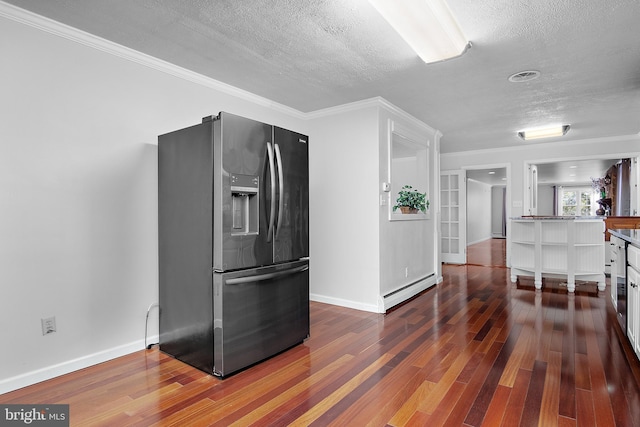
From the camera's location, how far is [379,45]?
2.67 m

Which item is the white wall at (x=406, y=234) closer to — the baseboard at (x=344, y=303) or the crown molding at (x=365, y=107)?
the crown molding at (x=365, y=107)

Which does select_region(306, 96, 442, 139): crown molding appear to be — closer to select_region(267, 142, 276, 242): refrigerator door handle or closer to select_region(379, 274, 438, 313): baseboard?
select_region(267, 142, 276, 242): refrigerator door handle

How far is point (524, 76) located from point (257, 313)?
3229 mm

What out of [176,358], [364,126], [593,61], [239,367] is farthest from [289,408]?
[593,61]

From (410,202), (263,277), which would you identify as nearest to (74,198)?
(263,277)

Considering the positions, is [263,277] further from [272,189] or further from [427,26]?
[427,26]

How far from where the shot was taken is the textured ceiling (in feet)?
7.22

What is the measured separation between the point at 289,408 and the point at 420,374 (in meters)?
0.96

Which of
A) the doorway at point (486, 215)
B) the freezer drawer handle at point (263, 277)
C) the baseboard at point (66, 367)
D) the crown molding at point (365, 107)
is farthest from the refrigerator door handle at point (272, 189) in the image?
→ the doorway at point (486, 215)

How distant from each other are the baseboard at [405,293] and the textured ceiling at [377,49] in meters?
2.27

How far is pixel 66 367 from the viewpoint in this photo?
2402 millimetres

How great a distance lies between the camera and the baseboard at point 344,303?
3.94 m

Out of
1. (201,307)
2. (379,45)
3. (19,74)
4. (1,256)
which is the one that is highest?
(379,45)

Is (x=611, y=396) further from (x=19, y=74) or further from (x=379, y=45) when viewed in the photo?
(x=19, y=74)
